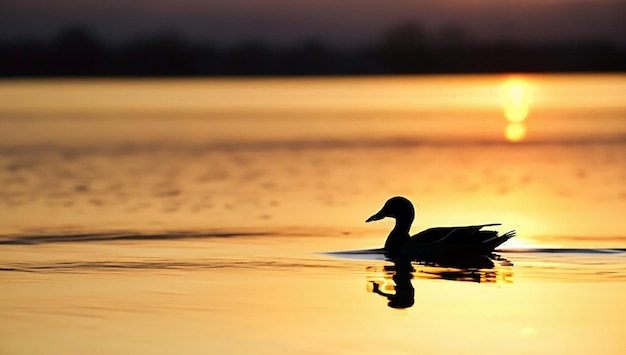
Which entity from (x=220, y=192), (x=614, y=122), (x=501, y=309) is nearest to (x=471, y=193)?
(x=220, y=192)

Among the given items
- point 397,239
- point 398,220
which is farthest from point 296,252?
point 398,220

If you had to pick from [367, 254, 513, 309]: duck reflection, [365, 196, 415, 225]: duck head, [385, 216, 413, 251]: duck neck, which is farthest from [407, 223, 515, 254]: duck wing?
[365, 196, 415, 225]: duck head

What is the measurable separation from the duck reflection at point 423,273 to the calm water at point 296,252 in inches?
1.7

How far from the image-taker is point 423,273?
1561 centimetres

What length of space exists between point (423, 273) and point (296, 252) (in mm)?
2076

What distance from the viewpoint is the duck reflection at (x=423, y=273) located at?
14023 mm

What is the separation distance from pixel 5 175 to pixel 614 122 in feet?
111

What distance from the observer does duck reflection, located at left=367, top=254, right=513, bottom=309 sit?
552 inches

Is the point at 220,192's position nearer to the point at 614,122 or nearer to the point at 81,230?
the point at 81,230

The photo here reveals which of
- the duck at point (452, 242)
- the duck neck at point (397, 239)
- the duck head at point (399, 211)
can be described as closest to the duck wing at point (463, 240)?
the duck at point (452, 242)

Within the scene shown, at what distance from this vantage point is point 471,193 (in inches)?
1000

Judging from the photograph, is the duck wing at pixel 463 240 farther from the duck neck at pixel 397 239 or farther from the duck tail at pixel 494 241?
the duck neck at pixel 397 239

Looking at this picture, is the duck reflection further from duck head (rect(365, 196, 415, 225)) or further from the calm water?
duck head (rect(365, 196, 415, 225))

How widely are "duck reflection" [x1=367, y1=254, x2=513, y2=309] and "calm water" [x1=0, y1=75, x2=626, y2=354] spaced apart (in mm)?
42
